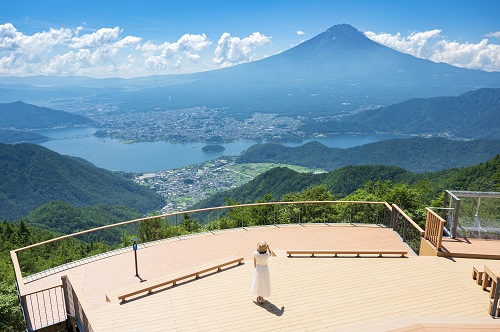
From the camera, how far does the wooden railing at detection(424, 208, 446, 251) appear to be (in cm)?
823

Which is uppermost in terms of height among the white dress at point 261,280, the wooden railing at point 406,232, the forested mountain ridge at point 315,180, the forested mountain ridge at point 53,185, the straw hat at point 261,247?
the straw hat at point 261,247

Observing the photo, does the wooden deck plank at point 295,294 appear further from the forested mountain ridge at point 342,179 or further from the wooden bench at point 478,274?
the forested mountain ridge at point 342,179

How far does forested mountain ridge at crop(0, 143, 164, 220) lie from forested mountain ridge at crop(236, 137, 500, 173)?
214 ft

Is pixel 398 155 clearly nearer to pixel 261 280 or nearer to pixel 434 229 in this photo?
pixel 434 229

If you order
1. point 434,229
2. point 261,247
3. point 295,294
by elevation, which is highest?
point 261,247

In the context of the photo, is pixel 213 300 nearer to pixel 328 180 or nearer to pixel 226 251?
pixel 226 251

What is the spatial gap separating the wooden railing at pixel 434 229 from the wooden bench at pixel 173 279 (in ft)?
15.5

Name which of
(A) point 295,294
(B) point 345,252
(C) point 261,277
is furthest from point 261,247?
(B) point 345,252

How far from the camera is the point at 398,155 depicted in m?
144

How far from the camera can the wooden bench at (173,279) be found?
660cm

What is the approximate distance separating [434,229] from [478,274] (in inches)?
68.7

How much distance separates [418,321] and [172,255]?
19.8ft

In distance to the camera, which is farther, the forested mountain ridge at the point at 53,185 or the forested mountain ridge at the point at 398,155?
the forested mountain ridge at the point at 398,155

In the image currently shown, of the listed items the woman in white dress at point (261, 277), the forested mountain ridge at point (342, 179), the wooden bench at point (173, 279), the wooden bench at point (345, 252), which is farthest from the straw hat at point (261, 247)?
the forested mountain ridge at point (342, 179)
